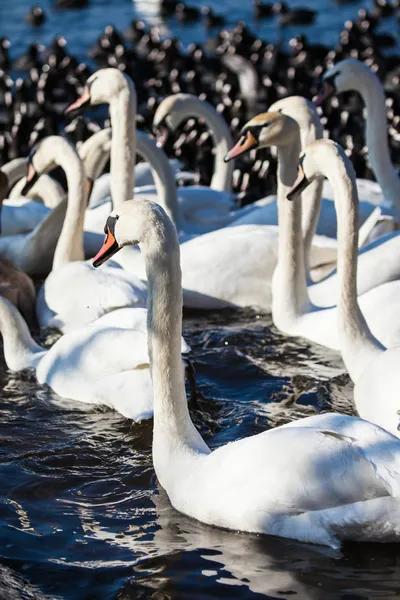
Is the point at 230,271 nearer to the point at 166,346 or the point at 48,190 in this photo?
the point at 48,190

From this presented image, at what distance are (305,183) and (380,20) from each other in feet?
66.6

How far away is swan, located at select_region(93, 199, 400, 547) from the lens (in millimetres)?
5340

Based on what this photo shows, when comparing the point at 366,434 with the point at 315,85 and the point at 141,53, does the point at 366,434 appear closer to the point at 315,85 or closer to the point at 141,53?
the point at 315,85

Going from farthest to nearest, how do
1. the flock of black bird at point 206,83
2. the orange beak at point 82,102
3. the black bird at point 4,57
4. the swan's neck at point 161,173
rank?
the black bird at point 4,57, the flock of black bird at point 206,83, the swan's neck at point 161,173, the orange beak at point 82,102

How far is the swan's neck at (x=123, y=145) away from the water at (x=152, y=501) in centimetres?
147

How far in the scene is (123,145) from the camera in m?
10.4

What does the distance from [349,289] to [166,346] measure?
6.35ft

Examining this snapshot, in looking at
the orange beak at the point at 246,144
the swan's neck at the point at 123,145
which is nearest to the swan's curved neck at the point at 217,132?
the swan's neck at the point at 123,145

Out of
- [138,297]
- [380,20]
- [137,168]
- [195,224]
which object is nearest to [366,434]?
[138,297]

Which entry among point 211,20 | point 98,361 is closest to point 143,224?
point 98,361

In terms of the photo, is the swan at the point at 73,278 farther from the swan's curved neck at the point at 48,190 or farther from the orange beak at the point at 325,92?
the orange beak at the point at 325,92

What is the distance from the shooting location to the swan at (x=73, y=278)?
8930 millimetres

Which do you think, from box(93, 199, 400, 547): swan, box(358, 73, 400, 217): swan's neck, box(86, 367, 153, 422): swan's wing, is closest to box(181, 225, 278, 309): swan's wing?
box(358, 73, 400, 217): swan's neck

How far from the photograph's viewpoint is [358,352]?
7.52 m
